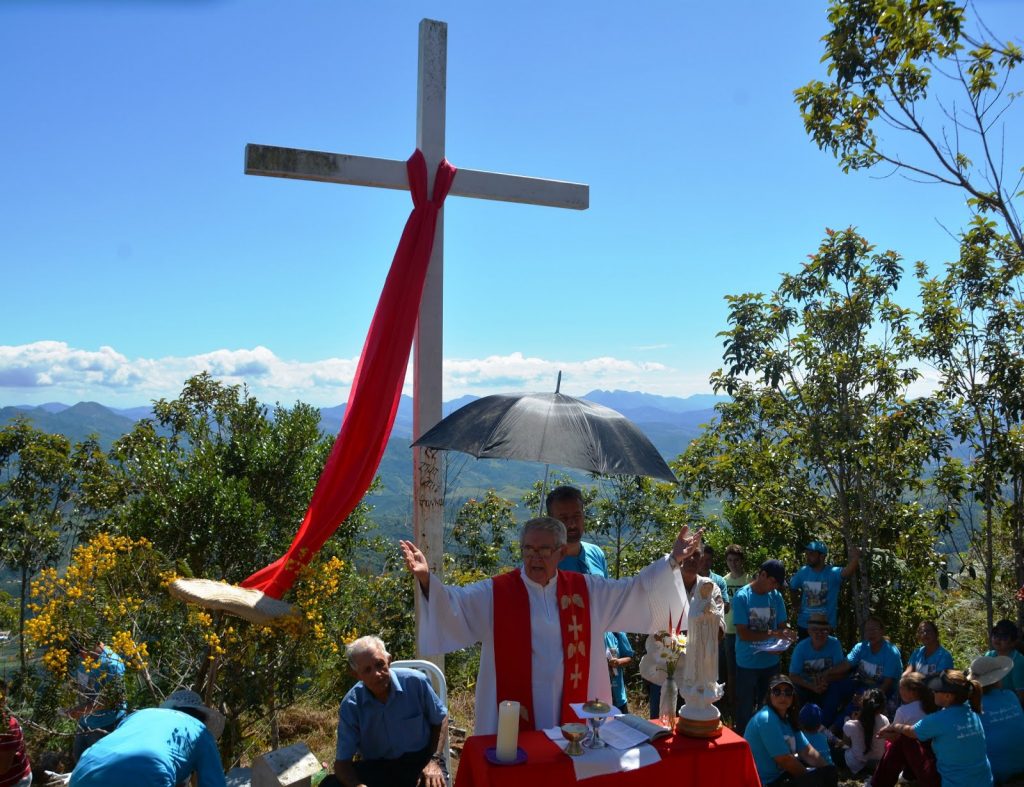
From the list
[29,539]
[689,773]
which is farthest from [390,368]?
[29,539]

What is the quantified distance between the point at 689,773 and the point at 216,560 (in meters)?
4.20

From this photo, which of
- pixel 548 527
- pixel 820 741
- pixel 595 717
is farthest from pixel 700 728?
pixel 820 741

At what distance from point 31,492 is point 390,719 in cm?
885

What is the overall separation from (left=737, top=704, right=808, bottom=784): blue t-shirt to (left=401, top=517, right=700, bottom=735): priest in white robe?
1861 millimetres

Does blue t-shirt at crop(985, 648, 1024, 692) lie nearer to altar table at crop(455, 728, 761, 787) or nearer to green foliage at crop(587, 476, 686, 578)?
green foliage at crop(587, 476, 686, 578)

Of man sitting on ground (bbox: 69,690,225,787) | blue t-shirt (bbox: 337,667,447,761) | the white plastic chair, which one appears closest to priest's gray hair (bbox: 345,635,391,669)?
blue t-shirt (bbox: 337,667,447,761)

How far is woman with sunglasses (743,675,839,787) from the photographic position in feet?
16.7

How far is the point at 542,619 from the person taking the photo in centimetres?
374

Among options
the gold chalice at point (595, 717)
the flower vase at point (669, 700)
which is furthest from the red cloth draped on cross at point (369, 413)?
the flower vase at point (669, 700)

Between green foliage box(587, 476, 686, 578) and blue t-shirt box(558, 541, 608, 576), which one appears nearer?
blue t-shirt box(558, 541, 608, 576)

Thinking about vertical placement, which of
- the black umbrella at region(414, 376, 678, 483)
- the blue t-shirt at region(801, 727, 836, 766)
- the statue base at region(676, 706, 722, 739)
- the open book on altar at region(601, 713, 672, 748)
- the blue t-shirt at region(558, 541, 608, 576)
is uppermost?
the black umbrella at region(414, 376, 678, 483)

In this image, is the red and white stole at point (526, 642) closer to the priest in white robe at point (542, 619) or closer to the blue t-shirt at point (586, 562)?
the priest in white robe at point (542, 619)

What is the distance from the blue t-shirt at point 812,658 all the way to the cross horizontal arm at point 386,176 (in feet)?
13.1

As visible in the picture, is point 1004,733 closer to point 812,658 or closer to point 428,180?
point 812,658
